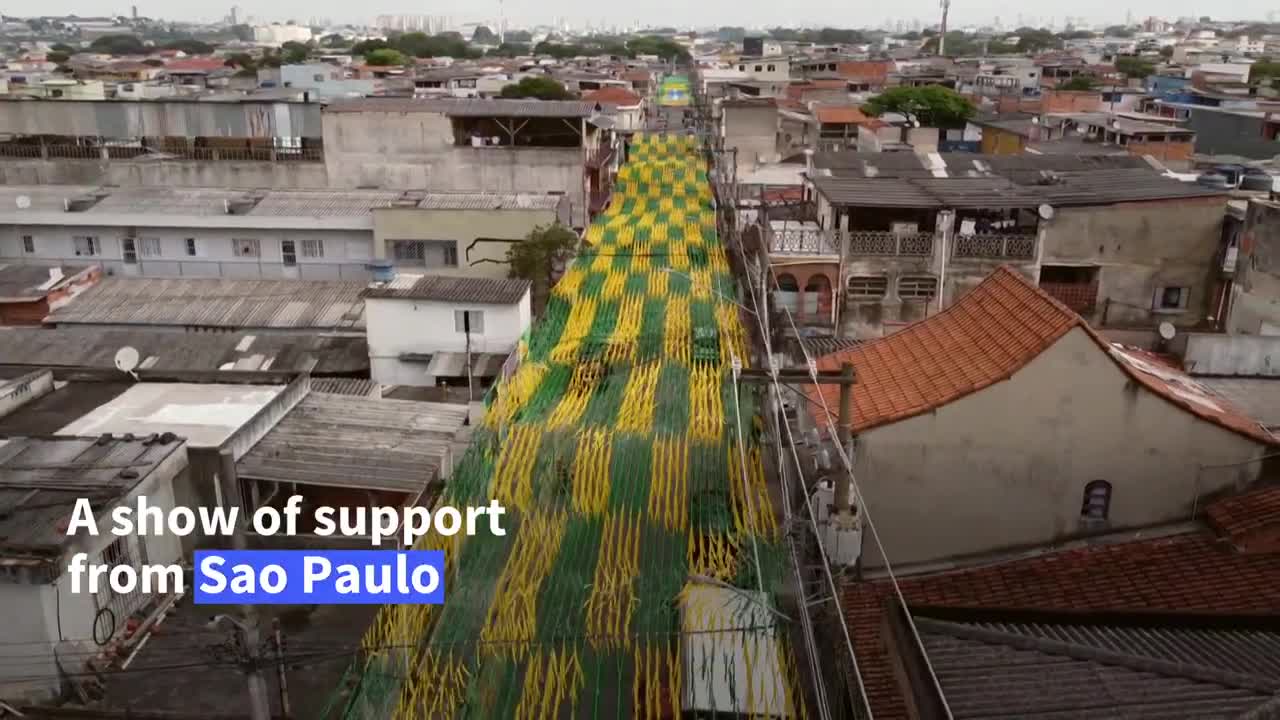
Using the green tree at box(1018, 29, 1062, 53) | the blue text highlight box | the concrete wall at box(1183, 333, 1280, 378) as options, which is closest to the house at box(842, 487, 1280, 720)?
the concrete wall at box(1183, 333, 1280, 378)

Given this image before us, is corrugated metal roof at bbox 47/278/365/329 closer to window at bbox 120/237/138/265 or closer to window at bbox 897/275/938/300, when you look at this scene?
window at bbox 120/237/138/265

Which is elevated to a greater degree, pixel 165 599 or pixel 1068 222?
pixel 1068 222

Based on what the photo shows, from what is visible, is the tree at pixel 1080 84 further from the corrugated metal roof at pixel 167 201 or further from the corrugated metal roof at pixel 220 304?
the corrugated metal roof at pixel 220 304

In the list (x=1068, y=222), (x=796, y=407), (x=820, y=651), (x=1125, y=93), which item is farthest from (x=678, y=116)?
(x=820, y=651)

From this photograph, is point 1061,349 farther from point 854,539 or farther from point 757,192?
point 757,192

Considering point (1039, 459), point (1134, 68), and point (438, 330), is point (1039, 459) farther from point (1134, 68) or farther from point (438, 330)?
point (1134, 68)

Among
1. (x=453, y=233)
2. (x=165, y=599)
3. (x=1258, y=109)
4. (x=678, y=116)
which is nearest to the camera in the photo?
(x=165, y=599)
